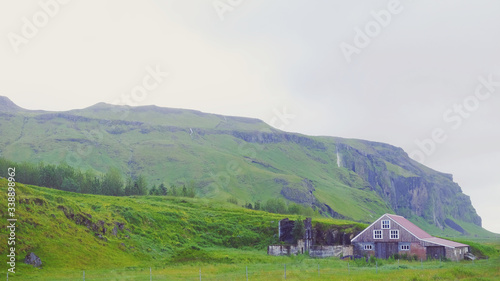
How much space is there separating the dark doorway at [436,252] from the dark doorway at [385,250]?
6.45 metres

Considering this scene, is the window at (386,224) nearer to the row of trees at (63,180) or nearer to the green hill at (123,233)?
the green hill at (123,233)

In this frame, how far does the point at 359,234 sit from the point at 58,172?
385 ft

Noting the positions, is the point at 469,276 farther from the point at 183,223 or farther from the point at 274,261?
the point at 183,223

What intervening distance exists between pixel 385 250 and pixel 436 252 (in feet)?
32.2

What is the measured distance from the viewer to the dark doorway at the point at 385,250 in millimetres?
84688

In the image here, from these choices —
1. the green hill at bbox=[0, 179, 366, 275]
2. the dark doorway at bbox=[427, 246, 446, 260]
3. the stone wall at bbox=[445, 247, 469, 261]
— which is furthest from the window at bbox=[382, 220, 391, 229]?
the stone wall at bbox=[445, 247, 469, 261]

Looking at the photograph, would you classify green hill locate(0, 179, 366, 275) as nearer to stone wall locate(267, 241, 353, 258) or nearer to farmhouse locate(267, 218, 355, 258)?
farmhouse locate(267, 218, 355, 258)

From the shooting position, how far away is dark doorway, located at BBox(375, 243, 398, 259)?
84688 millimetres

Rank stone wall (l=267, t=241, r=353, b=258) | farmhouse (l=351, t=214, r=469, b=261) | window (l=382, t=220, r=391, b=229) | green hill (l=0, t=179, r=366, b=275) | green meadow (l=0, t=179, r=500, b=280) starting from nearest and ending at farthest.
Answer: green meadow (l=0, t=179, r=500, b=280) < green hill (l=0, t=179, r=366, b=275) < farmhouse (l=351, t=214, r=469, b=261) < stone wall (l=267, t=241, r=353, b=258) < window (l=382, t=220, r=391, b=229)

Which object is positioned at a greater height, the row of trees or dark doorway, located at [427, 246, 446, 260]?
the row of trees

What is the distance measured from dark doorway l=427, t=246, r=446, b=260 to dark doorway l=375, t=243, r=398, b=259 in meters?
6.45

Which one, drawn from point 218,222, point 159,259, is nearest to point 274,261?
point 159,259

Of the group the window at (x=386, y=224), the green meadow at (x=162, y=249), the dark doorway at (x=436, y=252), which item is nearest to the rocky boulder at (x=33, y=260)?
the green meadow at (x=162, y=249)

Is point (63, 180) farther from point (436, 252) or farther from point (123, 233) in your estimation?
point (436, 252)
